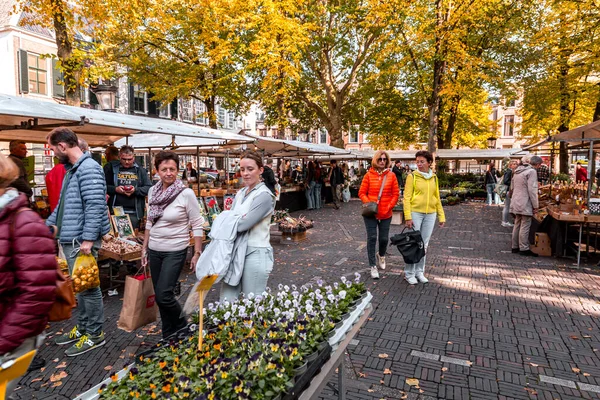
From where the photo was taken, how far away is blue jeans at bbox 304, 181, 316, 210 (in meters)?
16.8

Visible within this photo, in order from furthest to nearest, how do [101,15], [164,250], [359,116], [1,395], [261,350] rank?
[359,116], [101,15], [164,250], [261,350], [1,395]

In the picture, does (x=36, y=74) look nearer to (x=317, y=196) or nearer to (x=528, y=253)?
(x=317, y=196)

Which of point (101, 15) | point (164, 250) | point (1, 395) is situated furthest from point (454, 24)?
point (1, 395)

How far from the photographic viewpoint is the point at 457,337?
4191 millimetres

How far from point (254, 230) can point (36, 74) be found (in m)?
25.7

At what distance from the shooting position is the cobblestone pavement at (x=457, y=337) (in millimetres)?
3285

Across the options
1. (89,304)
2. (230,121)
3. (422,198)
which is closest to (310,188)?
(422,198)

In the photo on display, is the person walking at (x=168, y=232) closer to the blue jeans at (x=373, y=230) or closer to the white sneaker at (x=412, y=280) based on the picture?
the blue jeans at (x=373, y=230)

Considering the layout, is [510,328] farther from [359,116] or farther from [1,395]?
[359,116]

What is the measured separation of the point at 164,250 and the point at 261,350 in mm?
1699

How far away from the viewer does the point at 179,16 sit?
60.1 feet

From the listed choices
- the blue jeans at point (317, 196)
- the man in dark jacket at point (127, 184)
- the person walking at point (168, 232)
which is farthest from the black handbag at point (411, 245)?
the blue jeans at point (317, 196)

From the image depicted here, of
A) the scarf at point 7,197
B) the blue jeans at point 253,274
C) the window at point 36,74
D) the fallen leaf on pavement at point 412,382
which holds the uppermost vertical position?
the window at point 36,74

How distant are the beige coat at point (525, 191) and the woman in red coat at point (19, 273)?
821 cm
